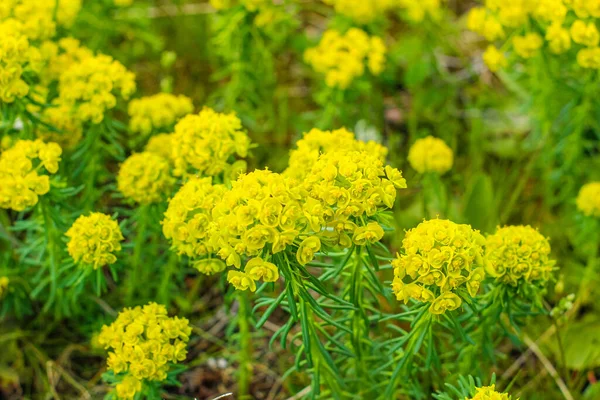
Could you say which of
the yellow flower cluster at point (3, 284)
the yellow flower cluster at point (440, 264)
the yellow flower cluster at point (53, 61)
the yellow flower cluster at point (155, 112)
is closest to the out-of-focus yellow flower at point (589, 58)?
the yellow flower cluster at point (440, 264)

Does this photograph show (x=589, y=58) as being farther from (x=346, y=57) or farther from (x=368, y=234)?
(x=368, y=234)

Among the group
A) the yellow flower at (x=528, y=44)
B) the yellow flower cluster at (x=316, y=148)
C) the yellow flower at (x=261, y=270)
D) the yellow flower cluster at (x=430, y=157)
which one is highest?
the yellow flower at (x=528, y=44)

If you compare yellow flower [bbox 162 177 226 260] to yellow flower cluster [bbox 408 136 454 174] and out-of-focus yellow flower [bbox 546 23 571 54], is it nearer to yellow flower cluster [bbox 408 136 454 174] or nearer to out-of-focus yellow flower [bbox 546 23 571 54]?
yellow flower cluster [bbox 408 136 454 174]

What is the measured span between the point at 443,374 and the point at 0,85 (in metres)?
2.16

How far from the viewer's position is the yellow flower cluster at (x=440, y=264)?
2062 mm

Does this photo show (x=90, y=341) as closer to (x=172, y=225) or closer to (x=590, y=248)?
(x=172, y=225)

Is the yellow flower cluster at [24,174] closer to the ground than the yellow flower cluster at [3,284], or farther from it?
farther from it

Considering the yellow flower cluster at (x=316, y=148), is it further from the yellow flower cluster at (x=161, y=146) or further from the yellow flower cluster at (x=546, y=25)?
the yellow flower cluster at (x=546, y=25)

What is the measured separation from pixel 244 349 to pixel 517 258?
3.98 feet

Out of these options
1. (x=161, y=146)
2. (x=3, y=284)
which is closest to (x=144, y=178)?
(x=161, y=146)

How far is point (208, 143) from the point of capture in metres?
2.62

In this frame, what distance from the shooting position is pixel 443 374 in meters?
3.10

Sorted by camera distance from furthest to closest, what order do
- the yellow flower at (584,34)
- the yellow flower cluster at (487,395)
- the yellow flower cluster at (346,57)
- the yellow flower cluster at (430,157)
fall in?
1. the yellow flower cluster at (346,57)
2. the yellow flower cluster at (430,157)
3. the yellow flower at (584,34)
4. the yellow flower cluster at (487,395)

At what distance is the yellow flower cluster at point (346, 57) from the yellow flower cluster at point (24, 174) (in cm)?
146
